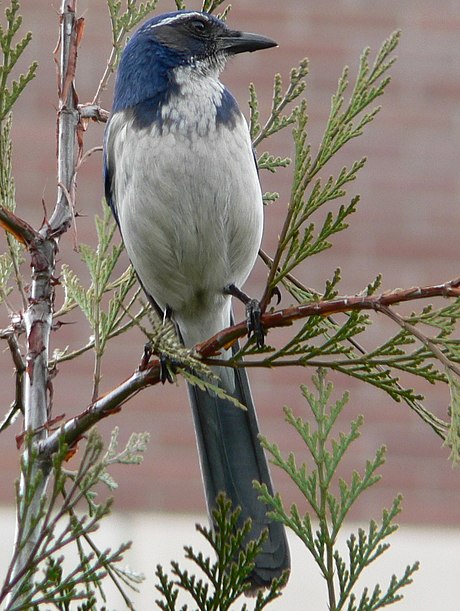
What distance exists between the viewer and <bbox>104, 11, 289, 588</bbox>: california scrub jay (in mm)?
3232

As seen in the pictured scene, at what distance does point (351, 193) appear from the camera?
7.29m

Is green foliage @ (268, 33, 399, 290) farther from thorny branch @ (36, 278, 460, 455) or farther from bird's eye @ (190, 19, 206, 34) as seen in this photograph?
bird's eye @ (190, 19, 206, 34)

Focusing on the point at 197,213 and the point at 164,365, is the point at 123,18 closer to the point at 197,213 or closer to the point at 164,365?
the point at 197,213

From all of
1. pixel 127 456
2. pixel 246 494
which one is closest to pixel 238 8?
pixel 246 494

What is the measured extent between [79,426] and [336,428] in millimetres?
4801

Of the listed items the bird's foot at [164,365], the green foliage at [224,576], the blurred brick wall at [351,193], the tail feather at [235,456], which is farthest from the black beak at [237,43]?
the blurred brick wall at [351,193]

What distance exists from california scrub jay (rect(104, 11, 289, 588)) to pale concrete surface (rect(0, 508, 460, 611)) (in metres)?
2.96

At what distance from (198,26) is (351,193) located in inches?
141

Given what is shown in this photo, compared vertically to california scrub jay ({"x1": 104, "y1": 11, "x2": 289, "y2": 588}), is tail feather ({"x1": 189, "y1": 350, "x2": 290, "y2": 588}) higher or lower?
lower

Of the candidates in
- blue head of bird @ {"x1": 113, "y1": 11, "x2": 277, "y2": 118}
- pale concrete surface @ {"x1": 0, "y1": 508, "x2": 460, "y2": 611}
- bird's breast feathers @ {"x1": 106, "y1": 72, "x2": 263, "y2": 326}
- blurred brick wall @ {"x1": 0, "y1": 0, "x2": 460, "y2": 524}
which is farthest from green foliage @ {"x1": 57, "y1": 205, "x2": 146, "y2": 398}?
blurred brick wall @ {"x1": 0, "y1": 0, "x2": 460, "y2": 524}

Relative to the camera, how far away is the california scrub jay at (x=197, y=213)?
127 inches

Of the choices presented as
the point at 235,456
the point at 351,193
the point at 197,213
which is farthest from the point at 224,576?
the point at 351,193

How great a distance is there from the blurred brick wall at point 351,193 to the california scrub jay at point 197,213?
3409 mm

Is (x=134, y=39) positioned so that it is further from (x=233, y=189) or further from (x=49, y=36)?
(x=49, y=36)
